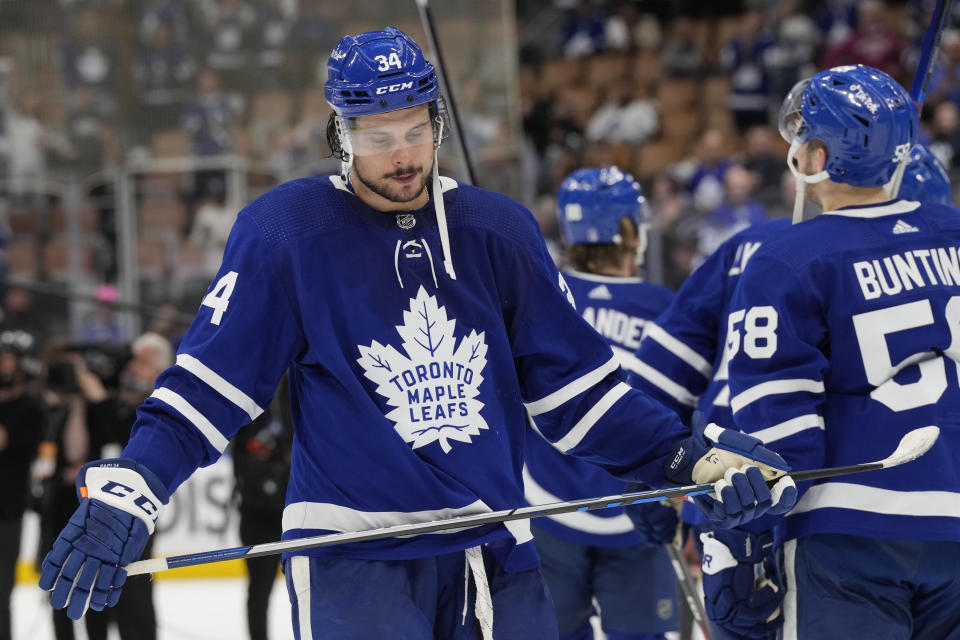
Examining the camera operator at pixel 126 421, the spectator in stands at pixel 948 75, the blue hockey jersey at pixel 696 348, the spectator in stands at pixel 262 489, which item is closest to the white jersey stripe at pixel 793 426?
the blue hockey jersey at pixel 696 348

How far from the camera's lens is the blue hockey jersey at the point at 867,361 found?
2.12m

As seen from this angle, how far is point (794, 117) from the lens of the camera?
239cm

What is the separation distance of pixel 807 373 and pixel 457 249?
58cm

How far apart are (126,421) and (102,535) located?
2.85 meters

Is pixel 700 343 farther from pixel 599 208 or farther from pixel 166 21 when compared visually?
pixel 166 21

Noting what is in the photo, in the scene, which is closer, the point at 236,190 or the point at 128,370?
the point at 128,370

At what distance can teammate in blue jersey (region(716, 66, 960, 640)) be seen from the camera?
2117mm

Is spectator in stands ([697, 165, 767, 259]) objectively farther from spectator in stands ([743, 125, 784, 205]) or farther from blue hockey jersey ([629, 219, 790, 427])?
blue hockey jersey ([629, 219, 790, 427])

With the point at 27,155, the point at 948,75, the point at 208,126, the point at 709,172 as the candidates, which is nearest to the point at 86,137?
the point at 27,155

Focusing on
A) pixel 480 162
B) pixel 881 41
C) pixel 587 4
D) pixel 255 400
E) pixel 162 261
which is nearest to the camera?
pixel 255 400

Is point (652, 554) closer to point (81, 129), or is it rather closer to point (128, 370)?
point (128, 370)

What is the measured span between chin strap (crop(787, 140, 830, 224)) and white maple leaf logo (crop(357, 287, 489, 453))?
678 mm

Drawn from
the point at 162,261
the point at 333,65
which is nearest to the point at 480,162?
the point at 162,261

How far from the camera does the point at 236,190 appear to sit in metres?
7.52
